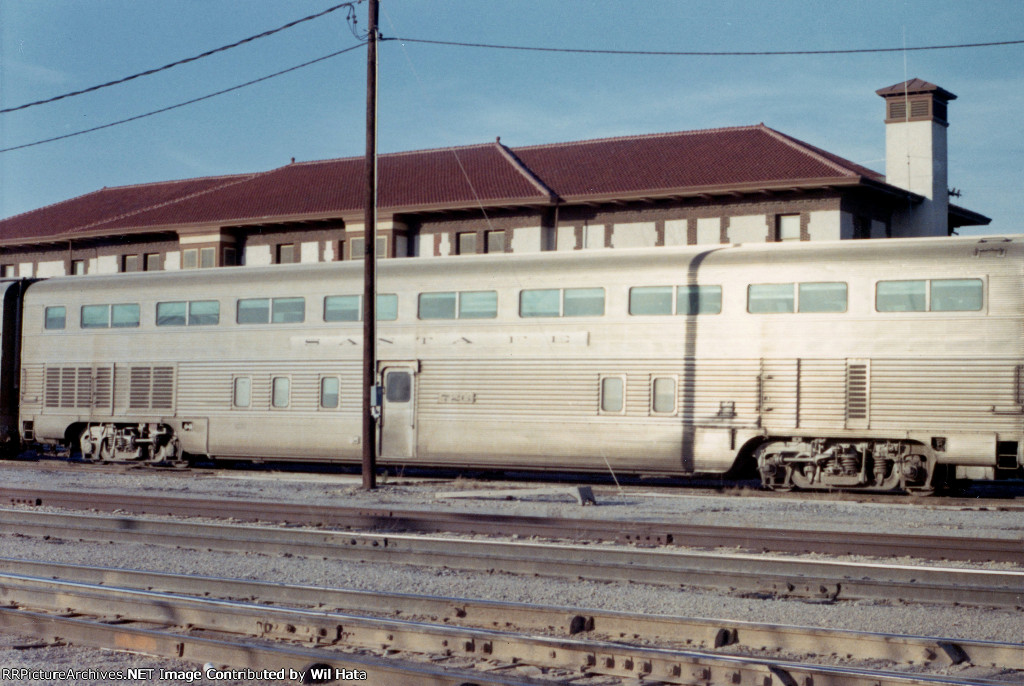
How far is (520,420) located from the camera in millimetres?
18703

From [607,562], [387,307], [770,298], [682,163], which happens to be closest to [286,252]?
[682,163]

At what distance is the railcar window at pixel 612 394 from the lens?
18016mm

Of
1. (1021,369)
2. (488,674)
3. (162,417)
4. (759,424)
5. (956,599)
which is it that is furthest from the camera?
(162,417)

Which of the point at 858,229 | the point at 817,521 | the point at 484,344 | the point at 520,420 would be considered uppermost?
the point at 858,229

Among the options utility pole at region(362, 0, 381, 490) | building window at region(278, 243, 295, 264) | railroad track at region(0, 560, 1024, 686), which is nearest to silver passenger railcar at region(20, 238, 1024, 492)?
utility pole at region(362, 0, 381, 490)

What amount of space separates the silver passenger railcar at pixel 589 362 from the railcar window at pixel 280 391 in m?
0.03

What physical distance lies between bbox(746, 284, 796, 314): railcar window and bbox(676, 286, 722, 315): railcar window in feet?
1.66

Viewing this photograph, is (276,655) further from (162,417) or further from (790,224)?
(790,224)

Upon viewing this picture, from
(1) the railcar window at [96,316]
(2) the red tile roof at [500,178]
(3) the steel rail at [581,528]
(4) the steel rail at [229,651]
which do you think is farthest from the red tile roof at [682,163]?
(4) the steel rail at [229,651]

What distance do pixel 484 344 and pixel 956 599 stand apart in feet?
37.6

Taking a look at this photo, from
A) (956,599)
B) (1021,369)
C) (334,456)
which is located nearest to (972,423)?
(1021,369)

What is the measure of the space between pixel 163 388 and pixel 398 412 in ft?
18.3

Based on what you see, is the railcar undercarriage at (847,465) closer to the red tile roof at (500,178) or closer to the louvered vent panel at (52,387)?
the louvered vent panel at (52,387)

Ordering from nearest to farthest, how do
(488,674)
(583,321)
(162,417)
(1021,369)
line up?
1. (488,674)
2. (1021,369)
3. (583,321)
4. (162,417)
